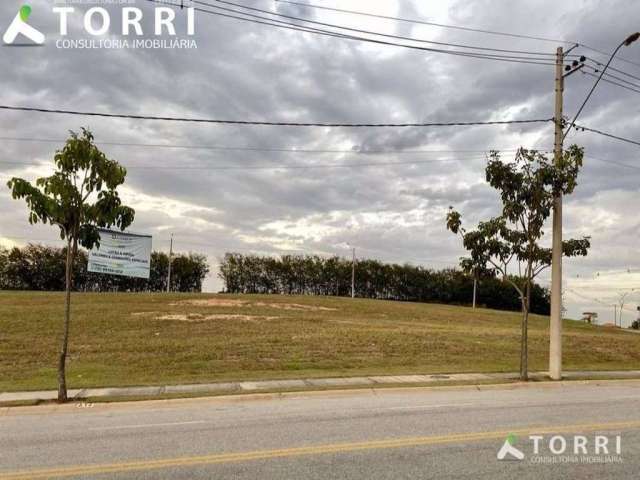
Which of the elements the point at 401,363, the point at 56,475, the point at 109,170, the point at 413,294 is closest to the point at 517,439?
the point at 56,475

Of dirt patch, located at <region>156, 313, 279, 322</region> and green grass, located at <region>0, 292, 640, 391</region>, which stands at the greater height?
dirt patch, located at <region>156, 313, 279, 322</region>

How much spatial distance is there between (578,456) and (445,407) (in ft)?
16.0

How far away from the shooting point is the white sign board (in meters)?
62.2

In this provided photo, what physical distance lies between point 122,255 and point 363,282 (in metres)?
58.4

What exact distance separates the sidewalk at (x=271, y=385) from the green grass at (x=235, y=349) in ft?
3.89

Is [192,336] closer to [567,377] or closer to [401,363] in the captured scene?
[401,363]

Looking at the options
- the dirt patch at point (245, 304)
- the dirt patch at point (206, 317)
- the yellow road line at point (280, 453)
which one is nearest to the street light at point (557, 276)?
the yellow road line at point (280, 453)

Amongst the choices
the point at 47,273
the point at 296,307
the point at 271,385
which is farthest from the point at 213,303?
the point at 47,273

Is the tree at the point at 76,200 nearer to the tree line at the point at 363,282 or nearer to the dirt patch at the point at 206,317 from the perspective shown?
the dirt patch at the point at 206,317

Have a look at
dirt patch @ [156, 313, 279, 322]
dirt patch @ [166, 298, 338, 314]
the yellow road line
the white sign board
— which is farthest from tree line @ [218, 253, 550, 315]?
the yellow road line

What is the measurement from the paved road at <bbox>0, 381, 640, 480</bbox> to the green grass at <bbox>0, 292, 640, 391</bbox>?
5.64m

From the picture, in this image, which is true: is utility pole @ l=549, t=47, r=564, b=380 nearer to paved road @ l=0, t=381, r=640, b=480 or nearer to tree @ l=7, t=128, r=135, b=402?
paved road @ l=0, t=381, r=640, b=480

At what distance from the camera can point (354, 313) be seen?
4644 cm

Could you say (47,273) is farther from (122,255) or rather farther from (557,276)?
(557,276)
